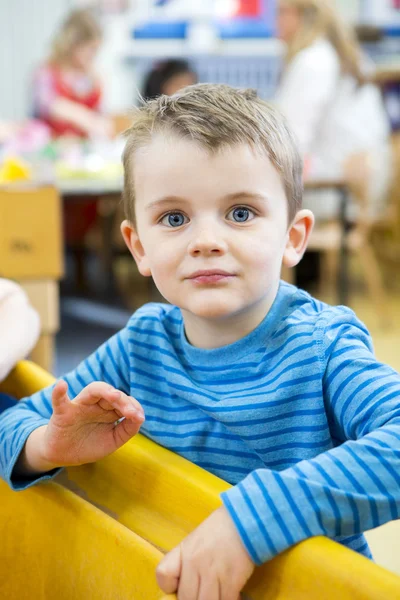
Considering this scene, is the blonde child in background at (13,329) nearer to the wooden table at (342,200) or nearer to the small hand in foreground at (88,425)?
the small hand in foreground at (88,425)

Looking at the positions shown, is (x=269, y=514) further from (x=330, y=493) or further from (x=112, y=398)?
(x=112, y=398)

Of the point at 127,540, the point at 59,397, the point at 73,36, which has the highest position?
the point at 73,36

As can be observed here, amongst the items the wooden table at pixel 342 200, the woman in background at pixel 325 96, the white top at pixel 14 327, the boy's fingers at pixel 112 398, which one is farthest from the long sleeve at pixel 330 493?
the woman in background at pixel 325 96

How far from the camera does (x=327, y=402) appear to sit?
2.64 ft

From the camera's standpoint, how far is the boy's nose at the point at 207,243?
0.76 metres

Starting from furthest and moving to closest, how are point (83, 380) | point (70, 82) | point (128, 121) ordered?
1. point (70, 82)
2. point (128, 121)
3. point (83, 380)

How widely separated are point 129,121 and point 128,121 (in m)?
2.00

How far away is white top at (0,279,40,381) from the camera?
3.44ft

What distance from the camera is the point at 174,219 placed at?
80cm

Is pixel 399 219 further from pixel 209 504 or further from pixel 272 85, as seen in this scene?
pixel 209 504

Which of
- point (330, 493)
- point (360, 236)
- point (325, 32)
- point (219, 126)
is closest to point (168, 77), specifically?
point (325, 32)

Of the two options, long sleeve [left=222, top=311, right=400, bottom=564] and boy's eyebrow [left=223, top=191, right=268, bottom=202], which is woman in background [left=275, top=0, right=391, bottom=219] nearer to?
boy's eyebrow [left=223, top=191, right=268, bottom=202]

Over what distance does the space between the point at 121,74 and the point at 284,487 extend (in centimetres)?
529

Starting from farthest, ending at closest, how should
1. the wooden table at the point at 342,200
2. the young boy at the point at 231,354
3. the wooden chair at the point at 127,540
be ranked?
the wooden table at the point at 342,200, the young boy at the point at 231,354, the wooden chair at the point at 127,540
